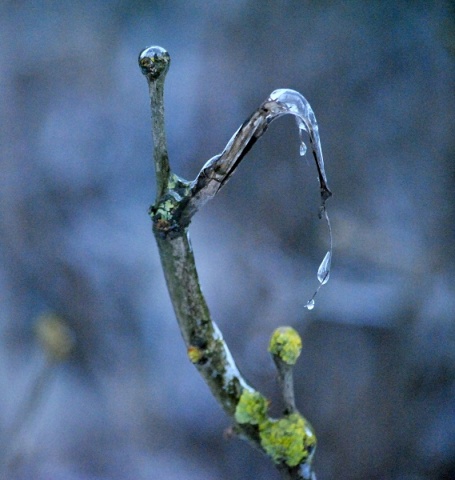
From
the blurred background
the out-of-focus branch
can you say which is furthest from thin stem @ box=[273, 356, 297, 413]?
the blurred background

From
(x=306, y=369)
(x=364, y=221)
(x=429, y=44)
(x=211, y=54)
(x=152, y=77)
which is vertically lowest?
(x=152, y=77)

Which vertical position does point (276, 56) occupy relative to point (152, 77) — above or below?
above

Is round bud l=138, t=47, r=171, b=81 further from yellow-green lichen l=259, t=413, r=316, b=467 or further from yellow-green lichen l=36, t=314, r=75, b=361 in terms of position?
yellow-green lichen l=36, t=314, r=75, b=361

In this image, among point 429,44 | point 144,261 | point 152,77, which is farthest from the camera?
point 144,261

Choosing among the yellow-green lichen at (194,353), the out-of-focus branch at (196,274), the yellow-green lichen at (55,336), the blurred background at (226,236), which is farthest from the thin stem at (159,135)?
the yellow-green lichen at (55,336)

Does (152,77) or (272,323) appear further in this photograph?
(272,323)

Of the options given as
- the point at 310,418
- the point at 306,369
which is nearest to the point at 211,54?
the point at 306,369

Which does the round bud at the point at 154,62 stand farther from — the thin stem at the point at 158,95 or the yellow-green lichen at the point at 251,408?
the yellow-green lichen at the point at 251,408

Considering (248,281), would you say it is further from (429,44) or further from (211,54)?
(429,44)
